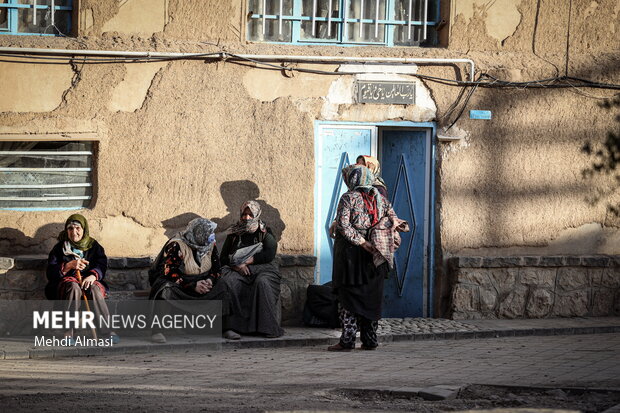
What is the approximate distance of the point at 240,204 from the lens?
11453 mm

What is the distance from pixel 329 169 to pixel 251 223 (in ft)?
4.63

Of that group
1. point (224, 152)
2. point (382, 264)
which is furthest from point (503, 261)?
point (224, 152)

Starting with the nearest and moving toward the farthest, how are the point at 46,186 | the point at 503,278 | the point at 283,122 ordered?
the point at 46,186, the point at 283,122, the point at 503,278

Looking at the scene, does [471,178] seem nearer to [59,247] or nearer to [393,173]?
[393,173]

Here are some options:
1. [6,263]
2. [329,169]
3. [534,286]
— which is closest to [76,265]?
[6,263]

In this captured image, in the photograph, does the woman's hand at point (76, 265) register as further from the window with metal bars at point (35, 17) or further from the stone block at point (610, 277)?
the stone block at point (610, 277)

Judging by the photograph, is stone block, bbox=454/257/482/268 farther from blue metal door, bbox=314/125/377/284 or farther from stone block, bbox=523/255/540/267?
blue metal door, bbox=314/125/377/284

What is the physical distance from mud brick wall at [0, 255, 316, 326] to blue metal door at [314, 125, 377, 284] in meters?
0.27

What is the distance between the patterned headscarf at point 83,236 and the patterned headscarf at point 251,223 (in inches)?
60.4

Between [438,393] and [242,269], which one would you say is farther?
[242,269]

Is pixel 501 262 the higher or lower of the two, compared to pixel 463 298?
higher

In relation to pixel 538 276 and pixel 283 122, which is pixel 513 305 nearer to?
pixel 538 276

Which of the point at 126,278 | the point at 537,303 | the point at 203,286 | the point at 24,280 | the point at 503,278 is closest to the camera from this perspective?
the point at 203,286

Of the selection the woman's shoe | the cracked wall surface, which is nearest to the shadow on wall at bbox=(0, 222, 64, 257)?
the cracked wall surface
